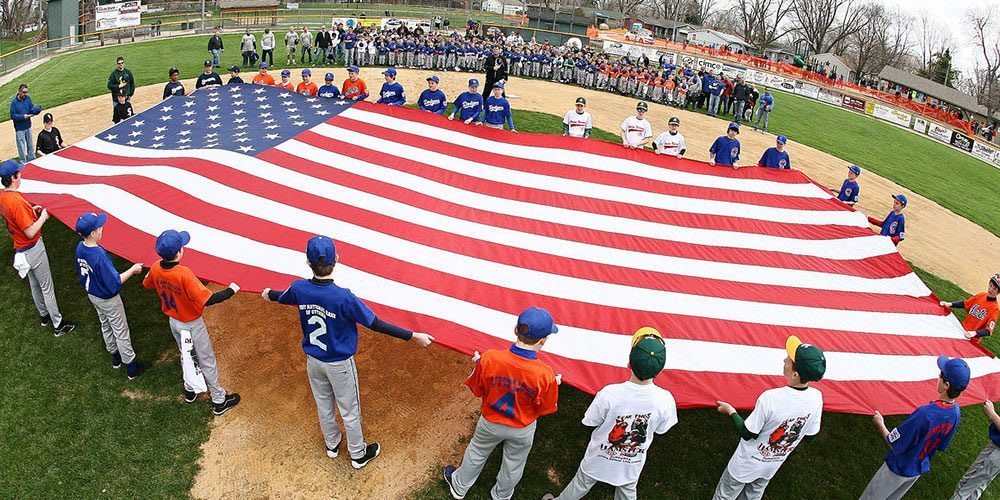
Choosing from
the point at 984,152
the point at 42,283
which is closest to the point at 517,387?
the point at 42,283

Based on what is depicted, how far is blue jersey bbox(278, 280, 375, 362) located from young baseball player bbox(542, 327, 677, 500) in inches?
65.0

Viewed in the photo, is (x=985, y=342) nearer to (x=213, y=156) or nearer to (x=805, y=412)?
(x=805, y=412)

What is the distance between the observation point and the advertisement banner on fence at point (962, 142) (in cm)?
2609

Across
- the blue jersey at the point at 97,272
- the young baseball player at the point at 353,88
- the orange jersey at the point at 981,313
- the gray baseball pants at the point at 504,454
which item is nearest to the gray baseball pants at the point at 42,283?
the blue jersey at the point at 97,272

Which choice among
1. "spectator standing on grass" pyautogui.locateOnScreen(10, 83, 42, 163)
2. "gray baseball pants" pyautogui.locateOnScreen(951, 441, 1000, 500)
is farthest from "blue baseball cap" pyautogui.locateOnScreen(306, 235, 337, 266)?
"spectator standing on grass" pyautogui.locateOnScreen(10, 83, 42, 163)

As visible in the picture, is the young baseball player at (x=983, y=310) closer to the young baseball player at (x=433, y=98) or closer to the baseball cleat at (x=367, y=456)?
the baseball cleat at (x=367, y=456)

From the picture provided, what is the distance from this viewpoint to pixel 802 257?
6.03m

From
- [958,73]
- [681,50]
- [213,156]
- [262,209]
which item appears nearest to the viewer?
[262,209]

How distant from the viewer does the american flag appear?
15.2 feet

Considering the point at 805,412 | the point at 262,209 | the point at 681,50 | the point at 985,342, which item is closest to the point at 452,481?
the point at 805,412

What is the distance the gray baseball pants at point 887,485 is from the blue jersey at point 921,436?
79 mm

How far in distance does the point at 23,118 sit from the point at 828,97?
33546 mm

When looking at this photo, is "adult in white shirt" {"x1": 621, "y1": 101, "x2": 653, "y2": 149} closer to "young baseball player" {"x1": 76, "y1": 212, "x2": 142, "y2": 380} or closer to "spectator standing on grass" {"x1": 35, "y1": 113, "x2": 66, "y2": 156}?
"young baseball player" {"x1": 76, "y1": 212, "x2": 142, "y2": 380}

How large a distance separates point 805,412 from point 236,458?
4229mm
